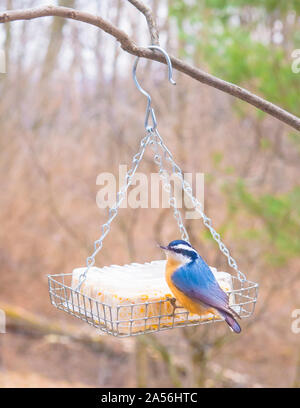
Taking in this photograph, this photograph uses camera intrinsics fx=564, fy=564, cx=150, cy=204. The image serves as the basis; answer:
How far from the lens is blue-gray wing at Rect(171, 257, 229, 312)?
85.2 inches

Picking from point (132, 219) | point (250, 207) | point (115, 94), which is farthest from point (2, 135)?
point (250, 207)

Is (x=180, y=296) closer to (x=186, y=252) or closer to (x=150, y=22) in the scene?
(x=186, y=252)

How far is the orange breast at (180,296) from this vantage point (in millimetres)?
2191

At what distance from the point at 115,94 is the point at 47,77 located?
1.42 meters

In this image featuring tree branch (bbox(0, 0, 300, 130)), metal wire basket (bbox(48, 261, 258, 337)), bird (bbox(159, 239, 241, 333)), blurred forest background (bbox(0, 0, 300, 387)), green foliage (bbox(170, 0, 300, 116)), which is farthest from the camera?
blurred forest background (bbox(0, 0, 300, 387))

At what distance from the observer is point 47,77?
764 centimetres

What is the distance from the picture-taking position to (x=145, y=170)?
6.73 meters

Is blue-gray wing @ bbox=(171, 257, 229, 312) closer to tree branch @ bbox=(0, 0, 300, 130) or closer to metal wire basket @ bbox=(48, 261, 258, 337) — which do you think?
metal wire basket @ bbox=(48, 261, 258, 337)

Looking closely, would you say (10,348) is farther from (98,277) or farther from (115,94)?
(98,277)

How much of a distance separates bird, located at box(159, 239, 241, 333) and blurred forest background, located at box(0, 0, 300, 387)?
124 inches

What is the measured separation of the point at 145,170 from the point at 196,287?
4.62 meters

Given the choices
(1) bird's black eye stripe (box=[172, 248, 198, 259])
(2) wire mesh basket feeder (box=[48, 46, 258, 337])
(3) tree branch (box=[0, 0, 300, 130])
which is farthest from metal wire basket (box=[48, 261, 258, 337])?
(3) tree branch (box=[0, 0, 300, 130])

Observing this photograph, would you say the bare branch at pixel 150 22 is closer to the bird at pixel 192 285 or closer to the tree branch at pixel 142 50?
the tree branch at pixel 142 50

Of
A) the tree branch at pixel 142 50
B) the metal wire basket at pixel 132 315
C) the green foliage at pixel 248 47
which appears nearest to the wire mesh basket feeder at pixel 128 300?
the metal wire basket at pixel 132 315
